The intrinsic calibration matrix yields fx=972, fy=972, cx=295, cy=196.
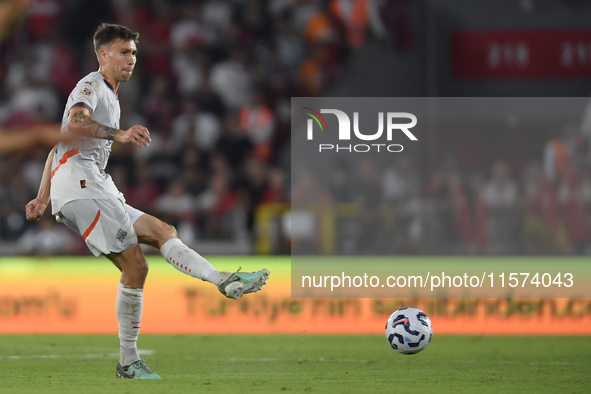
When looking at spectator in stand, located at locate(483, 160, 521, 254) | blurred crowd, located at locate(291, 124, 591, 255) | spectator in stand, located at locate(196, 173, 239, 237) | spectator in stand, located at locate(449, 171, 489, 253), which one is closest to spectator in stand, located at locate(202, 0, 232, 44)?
spectator in stand, located at locate(196, 173, 239, 237)

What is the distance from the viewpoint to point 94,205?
626cm

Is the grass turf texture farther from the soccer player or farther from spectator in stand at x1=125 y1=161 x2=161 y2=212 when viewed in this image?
spectator in stand at x1=125 y1=161 x2=161 y2=212

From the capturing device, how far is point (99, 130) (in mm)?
5879

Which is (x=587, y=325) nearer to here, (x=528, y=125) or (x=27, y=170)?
(x=528, y=125)

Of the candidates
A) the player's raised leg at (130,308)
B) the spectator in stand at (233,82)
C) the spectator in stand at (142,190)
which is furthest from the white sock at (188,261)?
the spectator in stand at (233,82)

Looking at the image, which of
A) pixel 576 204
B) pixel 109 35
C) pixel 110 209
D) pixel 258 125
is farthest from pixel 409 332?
pixel 258 125

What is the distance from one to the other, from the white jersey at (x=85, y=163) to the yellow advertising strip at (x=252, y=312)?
144 inches

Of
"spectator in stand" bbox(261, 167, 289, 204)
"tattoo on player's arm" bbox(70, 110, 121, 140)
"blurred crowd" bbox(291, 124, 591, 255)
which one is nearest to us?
"tattoo on player's arm" bbox(70, 110, 121, 140)

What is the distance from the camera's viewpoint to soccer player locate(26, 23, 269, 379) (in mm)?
6242

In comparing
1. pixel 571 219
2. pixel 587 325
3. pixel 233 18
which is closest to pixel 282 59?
pixel 233 18

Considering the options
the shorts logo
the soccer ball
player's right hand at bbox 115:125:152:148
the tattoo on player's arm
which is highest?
the tattoo on player's arm

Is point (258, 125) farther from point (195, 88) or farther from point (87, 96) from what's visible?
point (87, 96)

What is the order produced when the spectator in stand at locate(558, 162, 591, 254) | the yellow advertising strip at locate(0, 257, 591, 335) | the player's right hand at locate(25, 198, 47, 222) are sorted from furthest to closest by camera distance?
1. the spectator in stand at locate(558, 162, 591, 254)
2. the yellow advertising strip at locate(0, 257, 591, 335)
3. the player's right hand at locate(25, 198, 47, 222)

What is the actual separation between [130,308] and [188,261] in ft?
1.70
